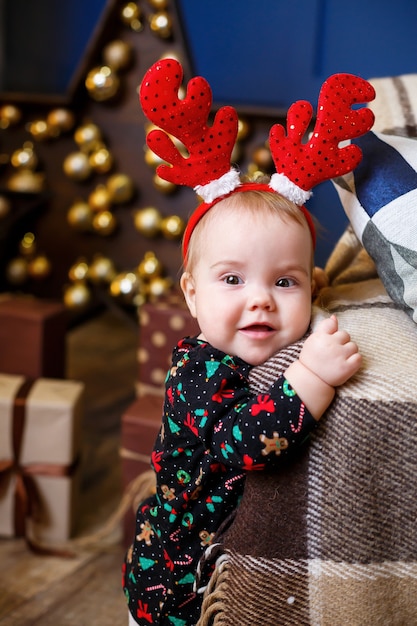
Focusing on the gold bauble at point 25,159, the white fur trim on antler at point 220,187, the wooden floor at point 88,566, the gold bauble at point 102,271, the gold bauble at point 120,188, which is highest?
the white fur trim on antler at point 220,187

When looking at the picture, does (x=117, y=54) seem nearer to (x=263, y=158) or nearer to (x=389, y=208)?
(x=263, y=158)

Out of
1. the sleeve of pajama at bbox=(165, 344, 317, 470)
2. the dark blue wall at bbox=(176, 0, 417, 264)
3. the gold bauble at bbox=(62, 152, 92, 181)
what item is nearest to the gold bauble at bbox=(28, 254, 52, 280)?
the gold bauble at bbox=(62, 152, 92, 181)

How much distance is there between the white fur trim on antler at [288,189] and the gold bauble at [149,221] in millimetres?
1477

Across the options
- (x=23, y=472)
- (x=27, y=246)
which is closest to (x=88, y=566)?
(x=23, y=472)

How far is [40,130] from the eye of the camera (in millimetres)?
2381

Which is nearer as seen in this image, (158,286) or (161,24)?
(161,24)

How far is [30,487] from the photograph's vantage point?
1.49 meters

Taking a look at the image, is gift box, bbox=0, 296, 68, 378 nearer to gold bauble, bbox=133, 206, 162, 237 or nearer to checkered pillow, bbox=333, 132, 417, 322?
gold bauble, bbox=133, 206, 162, 237

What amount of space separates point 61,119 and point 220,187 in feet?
5.45

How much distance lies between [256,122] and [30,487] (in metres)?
1.30

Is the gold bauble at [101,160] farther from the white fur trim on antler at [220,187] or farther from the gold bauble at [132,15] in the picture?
the white fur trim on antler at [220,187]

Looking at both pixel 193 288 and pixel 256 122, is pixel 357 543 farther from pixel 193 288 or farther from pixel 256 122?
pixel 256 122

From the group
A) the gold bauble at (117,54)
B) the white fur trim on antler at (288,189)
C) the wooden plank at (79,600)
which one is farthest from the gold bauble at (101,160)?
the white fur trim on antler at (288,189)

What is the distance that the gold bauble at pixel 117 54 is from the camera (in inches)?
86.5
